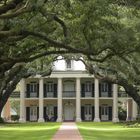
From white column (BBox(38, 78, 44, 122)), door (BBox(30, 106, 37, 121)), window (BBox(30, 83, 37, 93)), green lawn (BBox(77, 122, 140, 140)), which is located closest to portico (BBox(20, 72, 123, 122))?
white column (BBox(38, 78, 44, 122))

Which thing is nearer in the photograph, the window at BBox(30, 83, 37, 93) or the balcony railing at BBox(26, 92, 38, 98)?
the balcony railing at BBox(26, 92, 38, 98)

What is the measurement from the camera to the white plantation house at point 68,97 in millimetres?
84688

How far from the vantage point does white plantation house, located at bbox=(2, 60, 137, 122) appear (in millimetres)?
84688

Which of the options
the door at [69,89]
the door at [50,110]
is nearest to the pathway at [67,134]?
the door at [50,110]

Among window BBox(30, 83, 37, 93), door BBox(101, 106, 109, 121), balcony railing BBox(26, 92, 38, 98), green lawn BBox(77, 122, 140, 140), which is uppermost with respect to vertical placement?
window BBox(30, 83, 37, 93)

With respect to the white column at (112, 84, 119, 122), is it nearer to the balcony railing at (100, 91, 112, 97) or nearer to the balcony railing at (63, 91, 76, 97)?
the balcony railing at (100, 91, 112, 97)

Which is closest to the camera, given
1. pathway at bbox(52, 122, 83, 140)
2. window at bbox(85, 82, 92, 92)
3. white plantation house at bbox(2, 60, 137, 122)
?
pathway at bbox(52, 122, 83, 140)

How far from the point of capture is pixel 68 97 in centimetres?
8650

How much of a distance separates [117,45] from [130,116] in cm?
6024

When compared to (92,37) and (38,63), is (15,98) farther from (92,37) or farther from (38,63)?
(92,37)

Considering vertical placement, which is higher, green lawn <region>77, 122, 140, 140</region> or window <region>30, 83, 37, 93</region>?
window <region>30, 83, 37, 93</region>

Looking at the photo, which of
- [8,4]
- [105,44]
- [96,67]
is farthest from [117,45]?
[96,67]

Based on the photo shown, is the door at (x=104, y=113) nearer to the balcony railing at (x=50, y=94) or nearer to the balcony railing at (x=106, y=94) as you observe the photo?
the balcony railing at (x=106, y=94)

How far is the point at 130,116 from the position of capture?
86.6m
